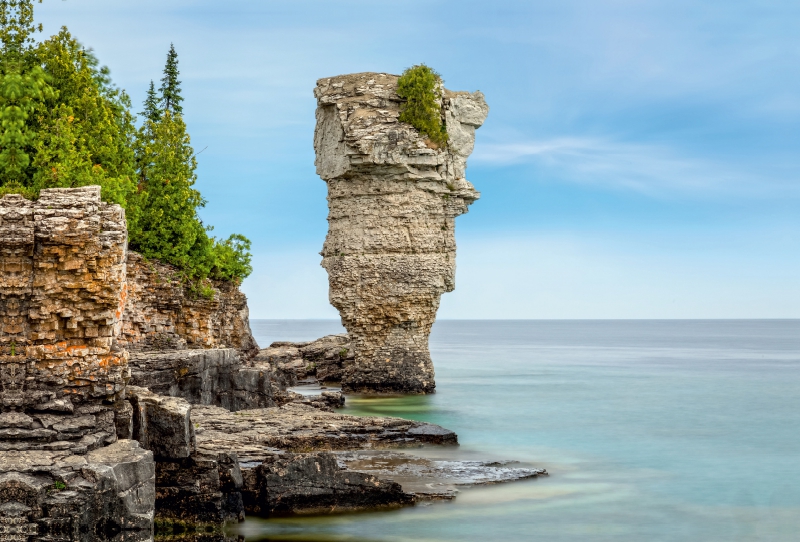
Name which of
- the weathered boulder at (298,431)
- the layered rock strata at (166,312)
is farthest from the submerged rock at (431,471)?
the layered rock strata at (166,312)

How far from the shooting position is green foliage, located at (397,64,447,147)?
3062cm

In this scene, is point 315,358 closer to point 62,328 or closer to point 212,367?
point 212,367

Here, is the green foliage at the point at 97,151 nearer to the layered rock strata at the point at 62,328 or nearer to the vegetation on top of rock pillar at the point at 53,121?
the vegetation on top of rock pillar at the point at 53,121

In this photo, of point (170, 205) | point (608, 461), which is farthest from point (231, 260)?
point (608, 461)

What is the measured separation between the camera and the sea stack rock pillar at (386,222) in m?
30.6

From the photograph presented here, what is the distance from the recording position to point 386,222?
102 feet

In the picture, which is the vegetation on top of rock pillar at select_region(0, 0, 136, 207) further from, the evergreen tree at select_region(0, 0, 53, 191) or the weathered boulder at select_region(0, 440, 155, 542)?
the weathered boulder at select_region(0, 440, 155, 542)

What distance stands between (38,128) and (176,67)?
21711 mm

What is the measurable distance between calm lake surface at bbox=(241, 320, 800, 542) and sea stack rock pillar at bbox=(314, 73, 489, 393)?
5.95ft

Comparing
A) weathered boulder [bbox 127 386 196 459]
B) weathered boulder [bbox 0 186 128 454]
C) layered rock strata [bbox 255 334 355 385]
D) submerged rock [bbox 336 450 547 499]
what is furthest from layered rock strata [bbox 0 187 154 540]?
layered rock strata [bbox 255 334 355 385]

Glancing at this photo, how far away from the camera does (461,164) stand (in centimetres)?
3259

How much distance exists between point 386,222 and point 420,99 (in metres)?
4.19

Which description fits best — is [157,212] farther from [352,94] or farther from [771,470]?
[771,470]

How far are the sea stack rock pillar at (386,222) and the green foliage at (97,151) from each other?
3965mm
